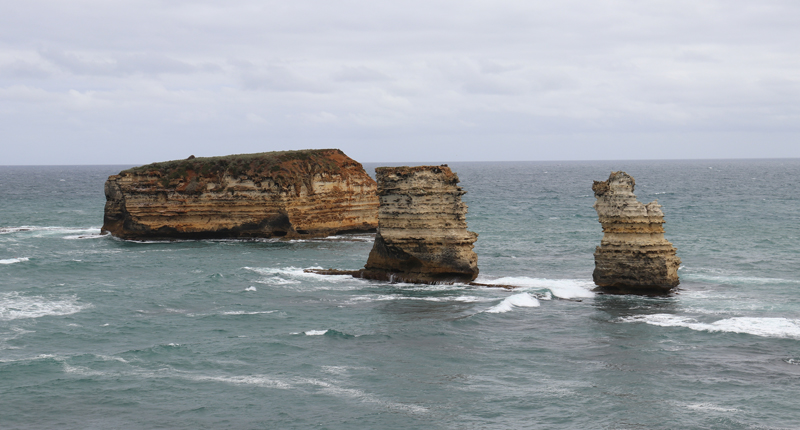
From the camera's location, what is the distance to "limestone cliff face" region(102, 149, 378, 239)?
60344 mm

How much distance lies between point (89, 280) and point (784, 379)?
33651 mm

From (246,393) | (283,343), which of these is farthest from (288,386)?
(283,343)

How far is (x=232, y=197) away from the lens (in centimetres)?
6034

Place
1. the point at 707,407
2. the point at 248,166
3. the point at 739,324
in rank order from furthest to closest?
the point at 248,166 → the point at 739,324 → the point at 707,407

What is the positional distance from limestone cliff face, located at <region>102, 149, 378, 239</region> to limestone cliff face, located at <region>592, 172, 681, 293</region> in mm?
30347

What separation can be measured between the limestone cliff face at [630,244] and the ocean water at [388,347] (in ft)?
4.00

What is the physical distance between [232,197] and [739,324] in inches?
1582

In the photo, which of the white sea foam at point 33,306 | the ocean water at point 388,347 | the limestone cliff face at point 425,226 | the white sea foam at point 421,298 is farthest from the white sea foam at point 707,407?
the white sea foam at point 33,306

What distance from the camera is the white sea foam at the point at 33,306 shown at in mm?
33062

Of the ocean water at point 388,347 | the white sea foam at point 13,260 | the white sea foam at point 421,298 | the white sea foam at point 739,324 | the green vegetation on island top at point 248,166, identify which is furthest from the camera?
the green vegetation on island top at point 248,166

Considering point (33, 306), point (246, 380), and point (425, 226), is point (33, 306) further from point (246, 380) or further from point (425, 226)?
point (425, 226)

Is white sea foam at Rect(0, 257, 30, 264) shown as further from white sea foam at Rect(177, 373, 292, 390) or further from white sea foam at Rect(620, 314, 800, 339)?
white sea foam at Rect(620, 314, 800, 339)

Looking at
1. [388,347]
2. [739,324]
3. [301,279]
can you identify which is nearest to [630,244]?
[739,324]

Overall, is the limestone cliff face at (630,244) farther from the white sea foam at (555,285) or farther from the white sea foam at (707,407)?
the white sea foam at (707,407)
